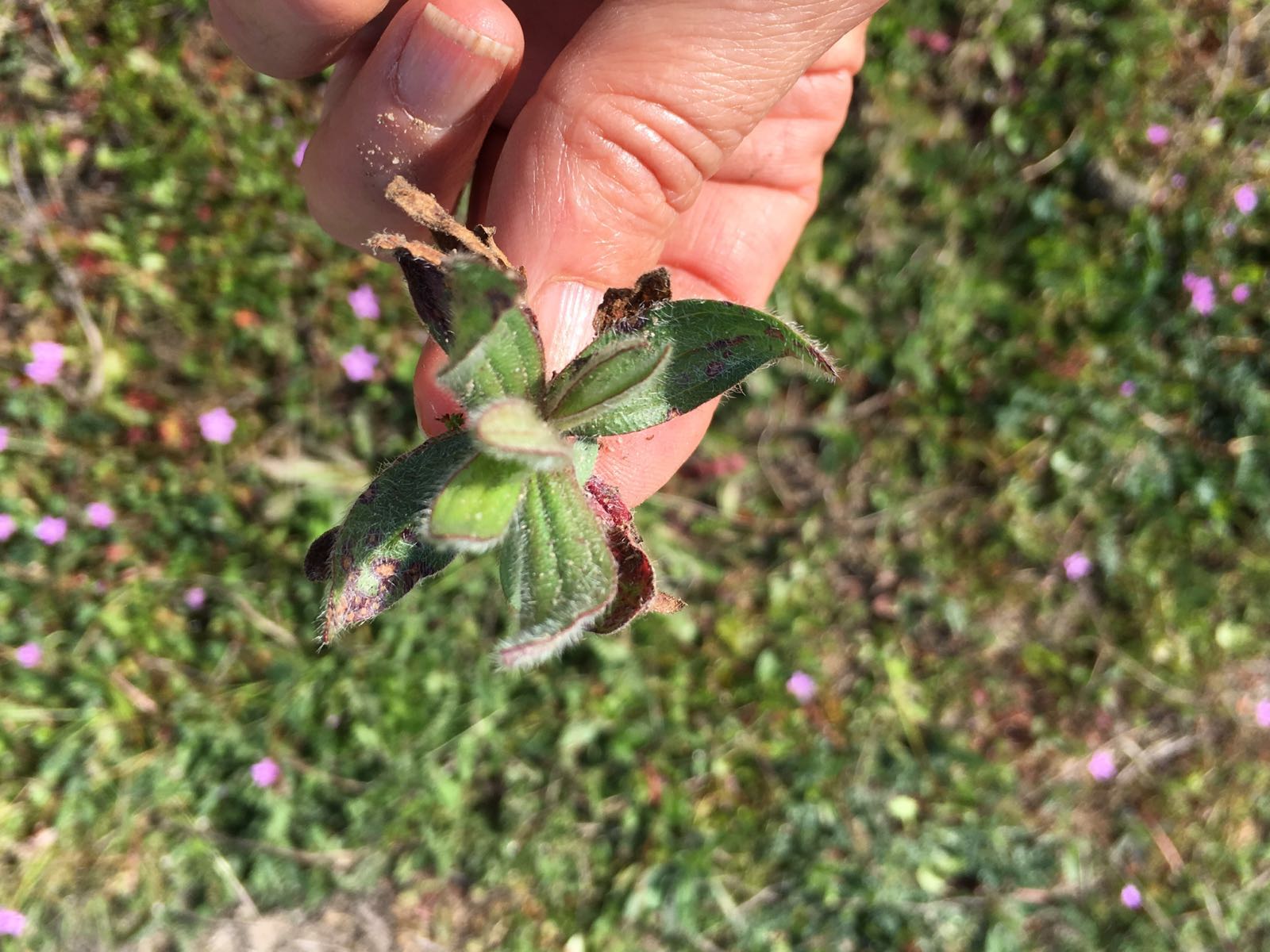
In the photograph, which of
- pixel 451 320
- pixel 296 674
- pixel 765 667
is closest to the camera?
pixel 451 320

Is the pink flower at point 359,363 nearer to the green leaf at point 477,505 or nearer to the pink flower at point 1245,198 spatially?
the green leaf at point 477,505

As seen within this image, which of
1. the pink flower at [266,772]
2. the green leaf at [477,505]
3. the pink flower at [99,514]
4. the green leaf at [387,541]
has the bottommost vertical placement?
the pink flower at [266,772]

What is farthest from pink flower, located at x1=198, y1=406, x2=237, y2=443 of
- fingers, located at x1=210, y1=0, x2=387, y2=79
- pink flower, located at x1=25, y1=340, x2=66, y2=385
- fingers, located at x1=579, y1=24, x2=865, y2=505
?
fingers, located at x1=579, y1=24, x2=865, y2=505

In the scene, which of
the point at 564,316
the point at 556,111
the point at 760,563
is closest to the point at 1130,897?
the point at 760,563

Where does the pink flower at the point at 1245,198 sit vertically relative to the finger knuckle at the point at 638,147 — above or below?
below

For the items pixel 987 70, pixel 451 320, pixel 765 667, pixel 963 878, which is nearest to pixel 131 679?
pixel 765 667

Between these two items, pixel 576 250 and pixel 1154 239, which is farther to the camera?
pixel 1154 239

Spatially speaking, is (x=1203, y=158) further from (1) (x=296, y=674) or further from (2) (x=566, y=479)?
(1) (x=296, y=674)

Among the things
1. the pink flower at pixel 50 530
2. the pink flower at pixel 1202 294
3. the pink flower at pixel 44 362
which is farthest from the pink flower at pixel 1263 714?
the pink flower at pixel 44 362
